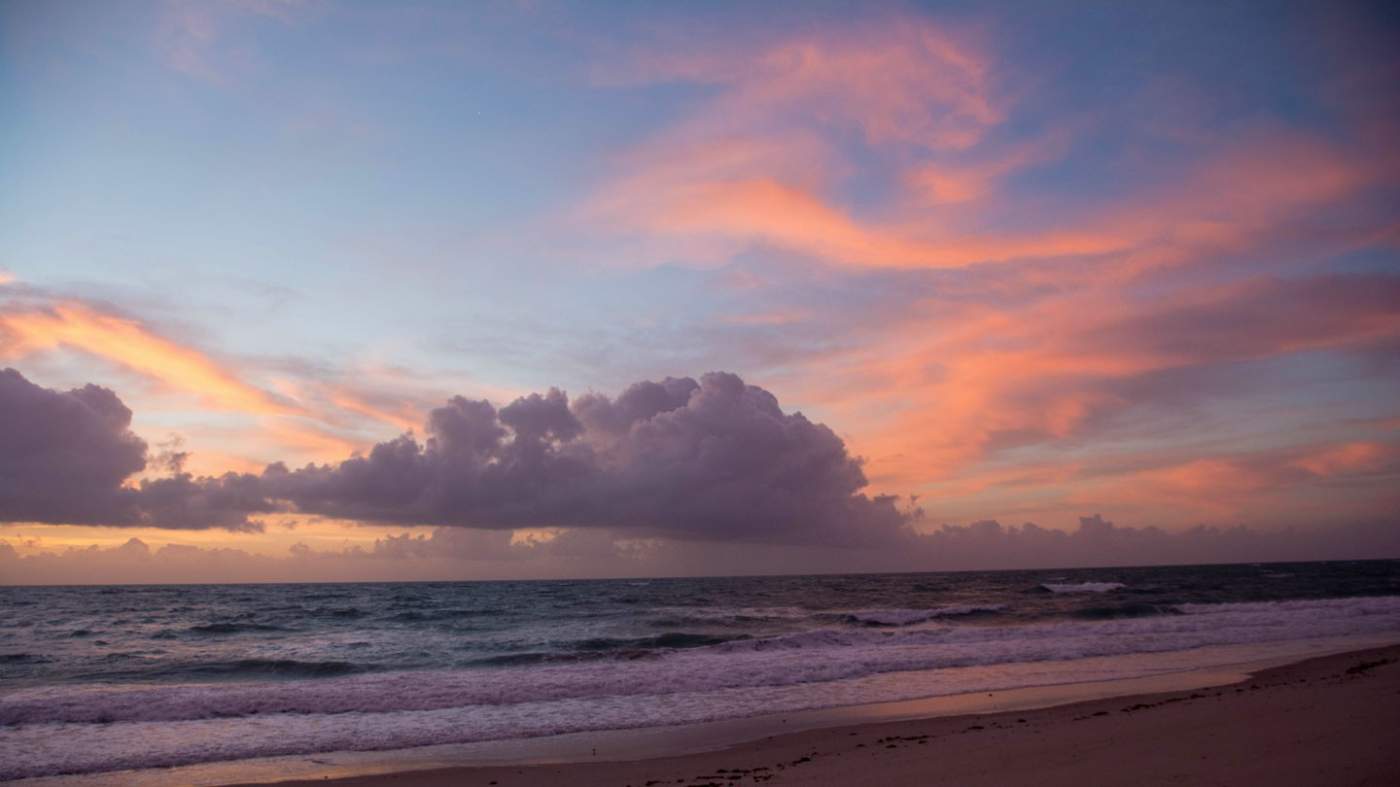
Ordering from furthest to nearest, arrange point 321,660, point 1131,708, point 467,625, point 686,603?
point 686,603 → point 467,625 → point 321,660 → point 1131,708

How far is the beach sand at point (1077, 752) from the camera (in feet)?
32.0

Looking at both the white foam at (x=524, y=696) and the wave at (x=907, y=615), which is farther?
the wave at (x=907, y=615)

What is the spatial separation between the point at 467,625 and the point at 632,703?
24.4m

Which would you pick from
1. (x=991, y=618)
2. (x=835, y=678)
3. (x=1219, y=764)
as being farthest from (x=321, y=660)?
(x=991, y=618)

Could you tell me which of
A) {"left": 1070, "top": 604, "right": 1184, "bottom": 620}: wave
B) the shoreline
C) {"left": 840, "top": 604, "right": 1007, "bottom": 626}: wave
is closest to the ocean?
{"left": 840, "top": 604, "right": 1007, "bottom": 626}: wave

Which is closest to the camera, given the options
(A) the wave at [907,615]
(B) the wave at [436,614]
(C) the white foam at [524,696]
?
(C) the white foam at [524,696]

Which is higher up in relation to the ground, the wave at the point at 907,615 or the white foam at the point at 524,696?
the white foam at the point at 524,696

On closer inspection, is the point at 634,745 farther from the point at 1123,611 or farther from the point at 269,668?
the point at 1123,611

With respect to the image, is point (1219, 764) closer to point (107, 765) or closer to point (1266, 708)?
point (1266, 708)

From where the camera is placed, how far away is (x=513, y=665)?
26.5 m

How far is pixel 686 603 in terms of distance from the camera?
57.4 m

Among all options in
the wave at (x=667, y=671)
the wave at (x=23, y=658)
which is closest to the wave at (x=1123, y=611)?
the wave at (x=667, y=671)

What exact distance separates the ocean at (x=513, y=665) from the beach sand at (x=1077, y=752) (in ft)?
11.6

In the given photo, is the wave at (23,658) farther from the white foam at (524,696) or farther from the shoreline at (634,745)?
the shoreline at (634,745)
